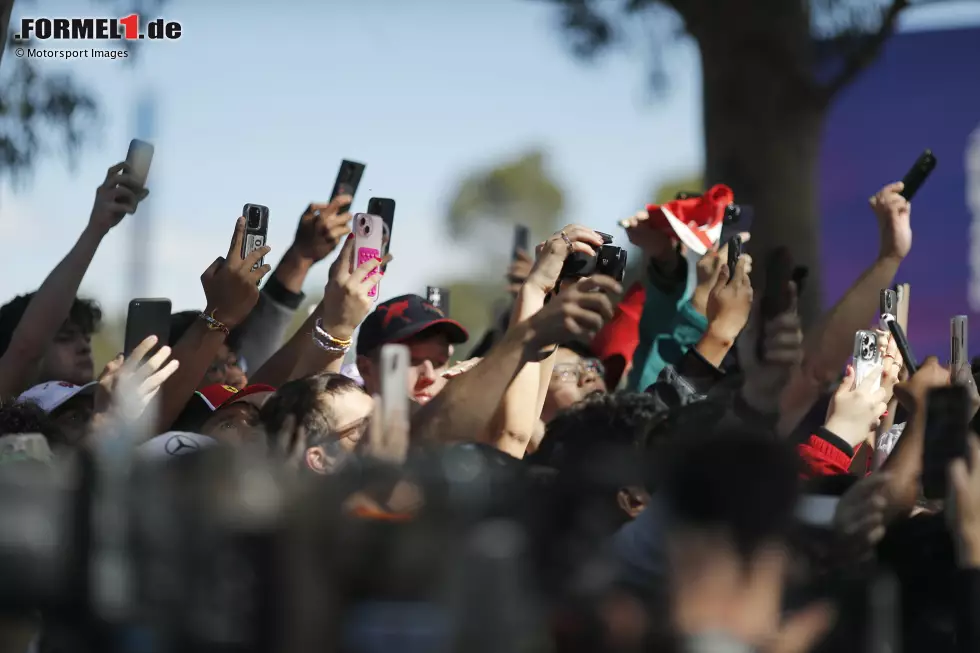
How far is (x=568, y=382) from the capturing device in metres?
4.57

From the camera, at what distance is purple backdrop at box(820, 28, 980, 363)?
6812 millimetres

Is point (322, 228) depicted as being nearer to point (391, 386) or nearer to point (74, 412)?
point (74, 412)

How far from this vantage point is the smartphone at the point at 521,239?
6.39m

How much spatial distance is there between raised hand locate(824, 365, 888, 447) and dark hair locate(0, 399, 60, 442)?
1.86 m

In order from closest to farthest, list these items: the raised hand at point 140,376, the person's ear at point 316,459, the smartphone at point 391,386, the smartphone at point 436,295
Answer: the smartphone at point 391,386
the person's ear at point 316,459
the raised hand at point 140,376
the smartphone at point 436,295

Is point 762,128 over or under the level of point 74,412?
over

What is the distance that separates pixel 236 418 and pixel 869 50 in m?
5.17

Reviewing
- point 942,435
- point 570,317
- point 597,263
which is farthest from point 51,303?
point 942,435

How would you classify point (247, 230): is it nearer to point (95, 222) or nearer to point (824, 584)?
point (95, 222)

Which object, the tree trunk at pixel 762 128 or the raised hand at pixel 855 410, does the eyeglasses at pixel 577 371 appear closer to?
the raised hand at pixel 855 410

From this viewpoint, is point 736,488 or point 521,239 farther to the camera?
point 521,239

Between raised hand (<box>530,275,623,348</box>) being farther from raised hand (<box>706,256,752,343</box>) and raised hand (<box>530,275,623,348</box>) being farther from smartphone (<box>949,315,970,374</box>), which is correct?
raised hand (<box>706,256,752,343</box>)

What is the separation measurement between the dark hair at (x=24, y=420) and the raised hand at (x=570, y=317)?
1.02 metres

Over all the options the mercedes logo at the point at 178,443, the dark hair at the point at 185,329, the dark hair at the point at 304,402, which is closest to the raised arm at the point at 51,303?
the dark hair at the point at 185,329
